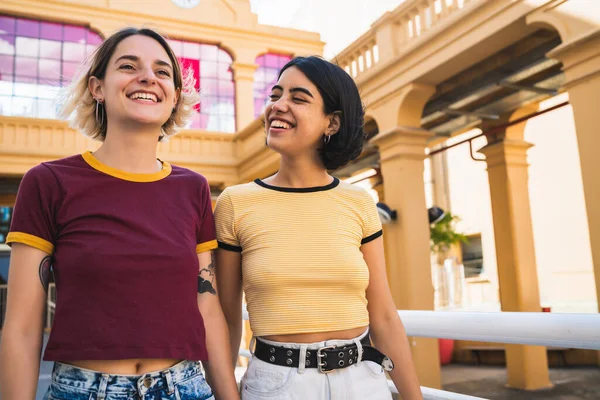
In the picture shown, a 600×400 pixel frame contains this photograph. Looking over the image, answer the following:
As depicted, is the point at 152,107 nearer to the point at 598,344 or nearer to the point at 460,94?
the point at 598,344

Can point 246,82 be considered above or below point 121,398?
above

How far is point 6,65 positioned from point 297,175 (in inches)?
477

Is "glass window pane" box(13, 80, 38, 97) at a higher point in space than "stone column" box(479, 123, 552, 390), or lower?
higher

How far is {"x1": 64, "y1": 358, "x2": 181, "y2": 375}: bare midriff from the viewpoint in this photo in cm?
113

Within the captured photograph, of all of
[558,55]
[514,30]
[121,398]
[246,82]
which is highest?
[246,82]

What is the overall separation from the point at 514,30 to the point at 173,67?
15.2 ft

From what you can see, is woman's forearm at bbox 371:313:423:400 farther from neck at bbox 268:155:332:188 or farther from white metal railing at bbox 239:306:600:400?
neck at bbox 268:155:332:188

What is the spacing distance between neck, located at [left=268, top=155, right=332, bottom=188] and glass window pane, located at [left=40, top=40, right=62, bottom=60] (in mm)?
12151

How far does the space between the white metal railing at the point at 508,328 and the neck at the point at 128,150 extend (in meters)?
0.96

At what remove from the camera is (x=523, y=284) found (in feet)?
24.3

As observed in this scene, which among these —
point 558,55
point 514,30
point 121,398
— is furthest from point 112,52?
point 514,30

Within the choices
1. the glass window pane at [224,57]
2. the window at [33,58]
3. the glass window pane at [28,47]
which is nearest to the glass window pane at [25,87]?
the window at [33,58]

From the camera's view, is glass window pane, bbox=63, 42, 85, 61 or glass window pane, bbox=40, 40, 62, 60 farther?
glass window pane, bbox=63, 42, 85, 61

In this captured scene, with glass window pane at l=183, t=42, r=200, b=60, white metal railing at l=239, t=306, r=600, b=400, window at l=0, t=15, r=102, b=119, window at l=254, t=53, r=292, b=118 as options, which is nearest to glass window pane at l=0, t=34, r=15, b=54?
window at l=0, t=15, r=102, b=119
